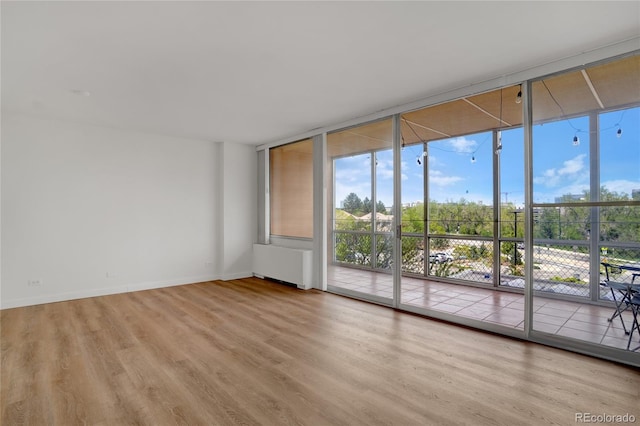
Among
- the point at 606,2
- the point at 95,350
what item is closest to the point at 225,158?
the point at 95,350

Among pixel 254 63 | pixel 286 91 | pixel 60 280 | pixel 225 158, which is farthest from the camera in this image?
pixel 225 158

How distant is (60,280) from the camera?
15.8ft

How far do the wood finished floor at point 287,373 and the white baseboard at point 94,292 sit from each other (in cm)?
45

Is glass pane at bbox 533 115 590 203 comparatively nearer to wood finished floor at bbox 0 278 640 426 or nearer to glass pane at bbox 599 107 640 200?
glass pane at bbox 599 107 640 200

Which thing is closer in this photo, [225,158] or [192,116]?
[192,116]

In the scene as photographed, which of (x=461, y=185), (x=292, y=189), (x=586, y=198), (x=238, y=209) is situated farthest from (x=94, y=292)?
(x=586, y=198)

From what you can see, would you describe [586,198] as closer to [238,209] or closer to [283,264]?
[283,264]

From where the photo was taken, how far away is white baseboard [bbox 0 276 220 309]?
4.52m

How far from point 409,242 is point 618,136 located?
2992 millimetres

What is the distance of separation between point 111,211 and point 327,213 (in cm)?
350

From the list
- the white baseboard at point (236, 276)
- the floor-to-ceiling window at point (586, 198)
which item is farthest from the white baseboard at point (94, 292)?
the floor-to-ceiling window at point (586, 198)

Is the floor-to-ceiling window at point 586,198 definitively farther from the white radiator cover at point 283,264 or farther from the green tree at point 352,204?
the white radiator cover at point 283,264

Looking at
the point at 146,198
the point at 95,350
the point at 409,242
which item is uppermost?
the point at 146,198

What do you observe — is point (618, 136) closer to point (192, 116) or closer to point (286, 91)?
point (286, 91)
